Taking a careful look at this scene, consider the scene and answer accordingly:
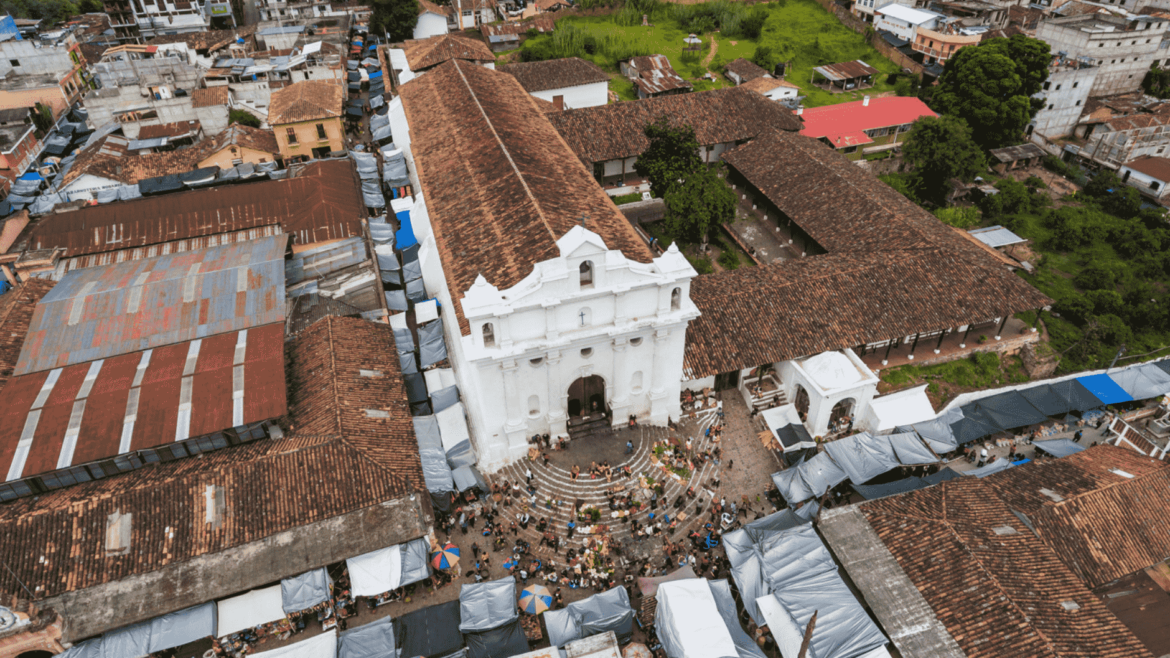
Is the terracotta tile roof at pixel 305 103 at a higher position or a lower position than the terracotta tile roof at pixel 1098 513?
higher

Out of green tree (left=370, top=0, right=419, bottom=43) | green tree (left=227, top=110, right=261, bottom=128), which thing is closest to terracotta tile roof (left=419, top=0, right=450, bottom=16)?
green tree (left=370, top=0, right=419, bottom=43)

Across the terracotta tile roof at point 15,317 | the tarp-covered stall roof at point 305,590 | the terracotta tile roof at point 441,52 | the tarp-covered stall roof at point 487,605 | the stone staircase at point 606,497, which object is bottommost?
the stone staircase at point 606,497

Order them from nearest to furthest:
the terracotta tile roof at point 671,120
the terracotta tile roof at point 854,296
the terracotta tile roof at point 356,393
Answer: the terracotta tile roof at point 356,393, the terracotta tile roof at point 854,296, the terracotta tile roof at point 671,120

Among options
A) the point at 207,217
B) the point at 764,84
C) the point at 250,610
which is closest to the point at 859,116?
the point at 764,84

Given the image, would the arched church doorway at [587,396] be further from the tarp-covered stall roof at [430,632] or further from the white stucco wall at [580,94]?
the white stucco wall at [580,94]

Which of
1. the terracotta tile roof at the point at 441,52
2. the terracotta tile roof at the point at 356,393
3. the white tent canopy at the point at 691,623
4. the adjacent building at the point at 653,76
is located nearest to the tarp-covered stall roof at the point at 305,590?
the terracotta tile roof at the point at 356,393

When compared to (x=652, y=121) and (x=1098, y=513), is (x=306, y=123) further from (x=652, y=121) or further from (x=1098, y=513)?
(x=1098, y=513)
